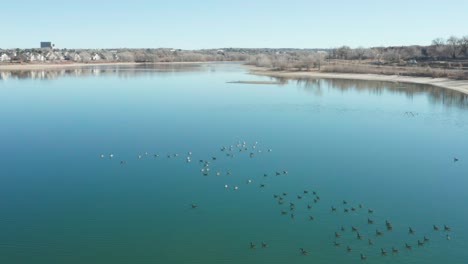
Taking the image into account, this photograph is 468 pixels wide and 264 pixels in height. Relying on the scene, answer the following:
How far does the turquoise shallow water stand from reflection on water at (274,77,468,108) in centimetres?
828

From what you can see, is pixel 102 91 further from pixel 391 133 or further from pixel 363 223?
pixel 363 223

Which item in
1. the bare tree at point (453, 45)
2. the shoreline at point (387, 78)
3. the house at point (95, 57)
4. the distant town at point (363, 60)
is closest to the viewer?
the shoreline at point (387, 78)

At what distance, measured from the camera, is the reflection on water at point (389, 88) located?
41.1 metres

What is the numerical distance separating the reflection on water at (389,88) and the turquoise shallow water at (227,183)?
828 cm

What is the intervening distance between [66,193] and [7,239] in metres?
3.71

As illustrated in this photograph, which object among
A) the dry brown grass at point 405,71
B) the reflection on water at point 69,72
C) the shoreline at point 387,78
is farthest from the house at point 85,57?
the dry brown grass at point 405,71

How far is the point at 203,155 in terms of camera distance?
68.9ft

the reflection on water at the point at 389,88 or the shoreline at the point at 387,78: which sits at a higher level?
the shoreline at the point at 387,78

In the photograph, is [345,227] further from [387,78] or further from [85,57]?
[85,57]

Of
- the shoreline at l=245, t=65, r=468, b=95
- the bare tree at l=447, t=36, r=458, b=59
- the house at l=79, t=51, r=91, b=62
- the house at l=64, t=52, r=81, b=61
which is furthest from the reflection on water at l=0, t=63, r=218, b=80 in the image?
the bare tree at l=447, t=36, r=458, b=59

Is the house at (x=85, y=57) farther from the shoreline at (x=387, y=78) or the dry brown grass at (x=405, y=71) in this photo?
the dry brown grass at (x=405, y=71)

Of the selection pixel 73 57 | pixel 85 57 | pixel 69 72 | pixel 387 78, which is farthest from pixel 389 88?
pixel 85 57

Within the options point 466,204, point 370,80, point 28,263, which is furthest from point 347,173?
point 370,80

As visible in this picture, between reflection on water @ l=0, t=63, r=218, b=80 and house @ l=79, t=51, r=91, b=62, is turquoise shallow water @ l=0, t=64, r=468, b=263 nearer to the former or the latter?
reflection on water @ l=0, t=63, r=218, b=80
